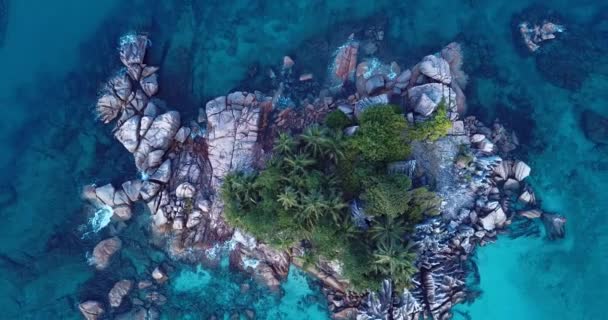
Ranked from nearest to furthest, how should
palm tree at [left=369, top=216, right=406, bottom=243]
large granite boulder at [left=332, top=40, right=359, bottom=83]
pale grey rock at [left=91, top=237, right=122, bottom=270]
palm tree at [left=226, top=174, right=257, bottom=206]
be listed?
palm tree at [left=369, top=216, right=406, bottom=243], palm tree at [left=226, top=174, right=257, bottom=206], pale grey rock at [left=91, top=237, right=122, bottom=270], large granite boulder at [left=332, top=40, right=359, bottom=83]

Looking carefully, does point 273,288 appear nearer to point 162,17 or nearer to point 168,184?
point 168,184

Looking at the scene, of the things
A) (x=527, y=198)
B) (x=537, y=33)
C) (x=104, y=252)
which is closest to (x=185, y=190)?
(x=104, y=252)

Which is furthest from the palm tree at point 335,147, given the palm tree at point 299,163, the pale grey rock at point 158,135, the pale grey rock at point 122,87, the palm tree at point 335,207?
the pale grey rock at point 122,87

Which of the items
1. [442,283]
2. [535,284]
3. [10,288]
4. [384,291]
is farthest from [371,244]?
[10,288]

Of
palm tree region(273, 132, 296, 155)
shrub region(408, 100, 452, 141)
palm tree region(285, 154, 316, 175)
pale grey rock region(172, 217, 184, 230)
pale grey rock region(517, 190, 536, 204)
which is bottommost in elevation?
pale grey rock region(517, 190, 536, 204)

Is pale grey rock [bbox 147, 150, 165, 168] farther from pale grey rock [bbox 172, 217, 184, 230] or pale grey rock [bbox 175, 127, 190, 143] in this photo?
pale grey rock [bbox 172, 217, 184, 230]

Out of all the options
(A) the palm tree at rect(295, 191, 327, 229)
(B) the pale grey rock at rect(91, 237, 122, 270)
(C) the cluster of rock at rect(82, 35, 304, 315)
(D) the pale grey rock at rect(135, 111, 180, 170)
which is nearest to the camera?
(A) the palm tree at rect(295, 191, 327, 229)

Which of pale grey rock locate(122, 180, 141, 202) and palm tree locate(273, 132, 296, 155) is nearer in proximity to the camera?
palm tree locate(273, 132, 296, 155)

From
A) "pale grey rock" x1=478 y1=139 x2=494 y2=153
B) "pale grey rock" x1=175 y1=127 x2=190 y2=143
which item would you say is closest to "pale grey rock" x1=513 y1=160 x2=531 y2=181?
"pale grey rock" x1=478 y1=139 x2=494 y2=153
